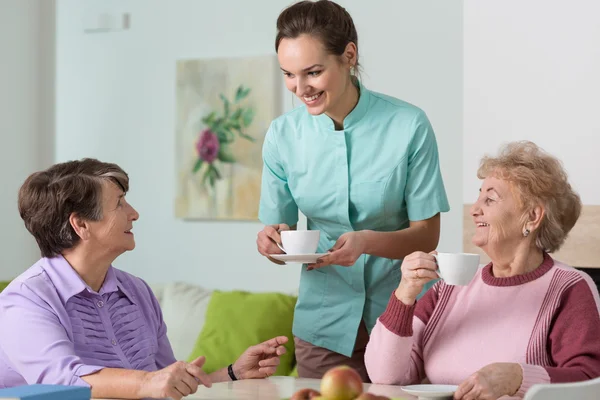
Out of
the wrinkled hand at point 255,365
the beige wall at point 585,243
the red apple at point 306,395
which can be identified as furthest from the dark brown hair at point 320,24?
the beige wall at point 585,243

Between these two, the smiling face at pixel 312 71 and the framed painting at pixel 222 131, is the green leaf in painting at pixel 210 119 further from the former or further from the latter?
the smiling face at pixel 312 71

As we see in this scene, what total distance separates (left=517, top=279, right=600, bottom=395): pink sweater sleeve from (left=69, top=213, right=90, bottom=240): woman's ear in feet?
3.56

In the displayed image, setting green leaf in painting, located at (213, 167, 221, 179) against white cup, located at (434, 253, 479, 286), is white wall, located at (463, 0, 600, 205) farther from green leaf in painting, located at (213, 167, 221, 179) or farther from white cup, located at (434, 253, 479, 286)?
green leaf in painting, located at (213, 167, 221, 179)

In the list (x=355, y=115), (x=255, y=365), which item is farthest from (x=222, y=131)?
(x=255, y=365)

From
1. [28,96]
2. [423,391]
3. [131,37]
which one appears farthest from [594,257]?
[28,96]

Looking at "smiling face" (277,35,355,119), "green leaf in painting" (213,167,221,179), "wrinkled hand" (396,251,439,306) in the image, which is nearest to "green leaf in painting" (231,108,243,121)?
"green leaf in painting" (213,167,221,179)

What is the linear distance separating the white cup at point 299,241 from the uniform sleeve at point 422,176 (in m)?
Answer: 0.33

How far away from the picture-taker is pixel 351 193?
2533mm

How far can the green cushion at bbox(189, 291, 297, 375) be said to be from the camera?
4.14 metres

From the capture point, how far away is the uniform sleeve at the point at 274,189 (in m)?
2.65

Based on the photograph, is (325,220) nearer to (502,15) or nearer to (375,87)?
(502,15)

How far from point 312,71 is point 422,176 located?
1.38ft

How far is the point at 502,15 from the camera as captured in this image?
3.26m

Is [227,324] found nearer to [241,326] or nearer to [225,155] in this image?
[241,326]
